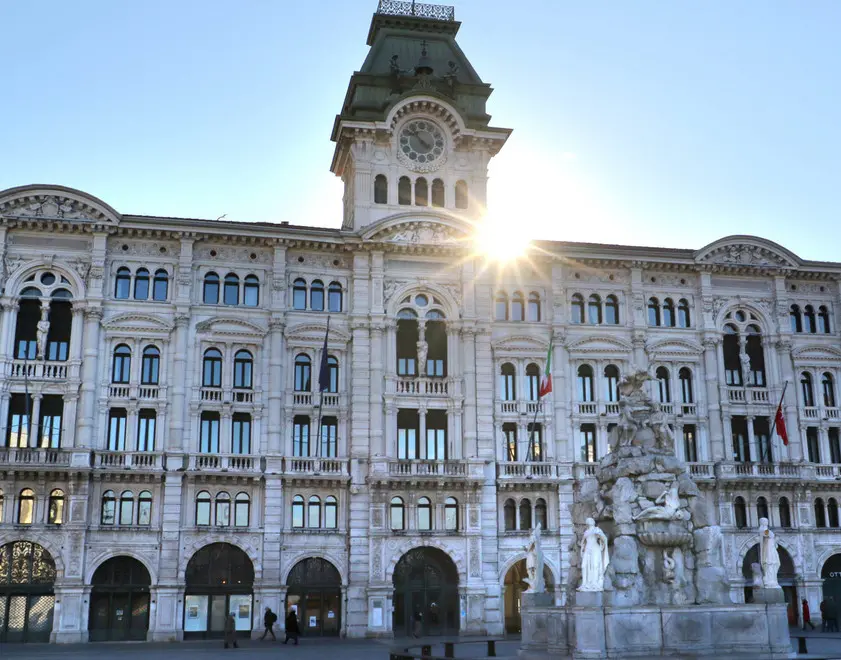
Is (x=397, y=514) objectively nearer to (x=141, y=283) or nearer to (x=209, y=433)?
(x=209, y=433)

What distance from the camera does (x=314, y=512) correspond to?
169 ft

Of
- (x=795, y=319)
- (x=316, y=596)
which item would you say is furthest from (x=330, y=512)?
(x=795, y=319)

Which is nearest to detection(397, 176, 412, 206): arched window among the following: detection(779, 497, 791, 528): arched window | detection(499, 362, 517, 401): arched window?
detection(499, 362, 517, 401): arched window

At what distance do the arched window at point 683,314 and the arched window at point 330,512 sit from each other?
72.4 ft

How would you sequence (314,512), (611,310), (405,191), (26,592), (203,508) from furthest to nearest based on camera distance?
(405,191) < (611,310) < (314,512) < (203,508) < (26,592)

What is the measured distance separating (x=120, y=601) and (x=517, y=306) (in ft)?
83.4

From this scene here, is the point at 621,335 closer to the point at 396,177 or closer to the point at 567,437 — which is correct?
the point at 567,437

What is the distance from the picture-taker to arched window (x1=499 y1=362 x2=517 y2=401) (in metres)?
55.2

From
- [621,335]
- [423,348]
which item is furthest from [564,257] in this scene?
[423,348]

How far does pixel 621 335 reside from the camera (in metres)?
57.2

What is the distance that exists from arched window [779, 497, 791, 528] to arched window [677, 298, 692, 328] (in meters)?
10.9

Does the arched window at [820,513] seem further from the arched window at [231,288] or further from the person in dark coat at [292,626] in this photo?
the arched window at [231,288]

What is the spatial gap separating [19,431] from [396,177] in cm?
2385

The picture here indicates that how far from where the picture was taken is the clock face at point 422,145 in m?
58.2
